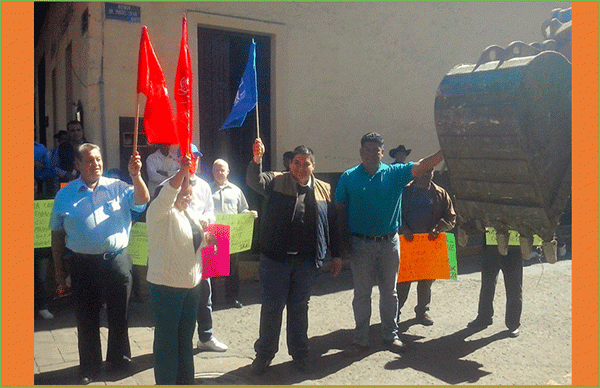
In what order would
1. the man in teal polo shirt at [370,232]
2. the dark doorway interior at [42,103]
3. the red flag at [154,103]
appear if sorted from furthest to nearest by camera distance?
1. the dark doorway interior at [42,103]
2. the man in teal polo shirt at [370,232]
3. the red flag at [154,103]

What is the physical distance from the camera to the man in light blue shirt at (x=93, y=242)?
4914mm

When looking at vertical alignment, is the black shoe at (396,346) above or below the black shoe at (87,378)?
above

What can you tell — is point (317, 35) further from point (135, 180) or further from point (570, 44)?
point (570, 44)

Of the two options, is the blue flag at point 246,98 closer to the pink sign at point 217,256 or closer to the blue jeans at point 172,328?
the pink sign at point 217,256

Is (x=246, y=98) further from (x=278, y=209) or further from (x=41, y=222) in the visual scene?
(x=41, y=222)

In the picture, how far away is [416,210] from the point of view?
21.5 feet

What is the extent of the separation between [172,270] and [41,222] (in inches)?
115

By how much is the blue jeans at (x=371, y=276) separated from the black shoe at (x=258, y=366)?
1.02 m

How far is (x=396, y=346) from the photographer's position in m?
5.82

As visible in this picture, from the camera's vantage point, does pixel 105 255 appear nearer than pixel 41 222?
Yes

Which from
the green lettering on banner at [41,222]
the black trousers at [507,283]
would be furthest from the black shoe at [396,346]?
the green lettering on banner at [41,222]

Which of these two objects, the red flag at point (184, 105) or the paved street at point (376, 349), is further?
the paved street at point (376, 349)

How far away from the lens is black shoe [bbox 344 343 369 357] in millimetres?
5711

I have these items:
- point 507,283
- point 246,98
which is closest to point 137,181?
point 246,98
